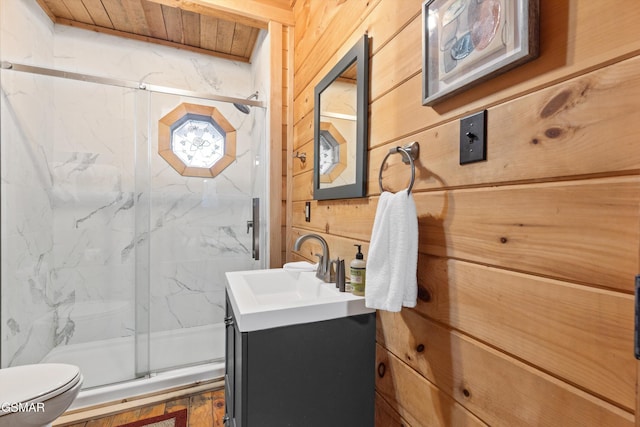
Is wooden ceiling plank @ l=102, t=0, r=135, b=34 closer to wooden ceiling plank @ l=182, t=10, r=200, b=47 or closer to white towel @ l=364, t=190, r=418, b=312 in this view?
wooden ceiling plank @ l=182, t=10, r=200, b=47

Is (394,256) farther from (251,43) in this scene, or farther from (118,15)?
(118,15)

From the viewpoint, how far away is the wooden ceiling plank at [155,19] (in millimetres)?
2098

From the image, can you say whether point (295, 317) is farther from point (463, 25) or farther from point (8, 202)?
point (8, 202)

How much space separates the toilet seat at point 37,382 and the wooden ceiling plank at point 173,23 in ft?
7.62

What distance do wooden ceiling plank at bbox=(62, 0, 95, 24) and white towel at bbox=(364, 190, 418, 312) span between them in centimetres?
268

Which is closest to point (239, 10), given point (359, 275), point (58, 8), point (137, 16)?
point (137, 16)

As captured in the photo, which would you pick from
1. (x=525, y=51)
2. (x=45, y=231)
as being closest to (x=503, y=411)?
(x=525, y=51)

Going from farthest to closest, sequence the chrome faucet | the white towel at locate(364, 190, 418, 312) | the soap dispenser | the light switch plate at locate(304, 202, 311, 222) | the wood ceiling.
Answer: the wood ceiling → the light switch plate at locate(304, 202, 311, 222) → the chrome faucet → the soap dispenser → the white towel at locate(364, 190, 418, 312)

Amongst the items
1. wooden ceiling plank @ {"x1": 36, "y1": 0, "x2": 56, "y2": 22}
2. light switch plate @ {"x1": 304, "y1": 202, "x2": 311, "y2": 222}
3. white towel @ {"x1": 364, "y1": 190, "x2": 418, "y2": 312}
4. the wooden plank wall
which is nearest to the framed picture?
the wooden plank wall

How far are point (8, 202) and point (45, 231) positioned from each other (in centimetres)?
39

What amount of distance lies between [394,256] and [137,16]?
2656 millimetres

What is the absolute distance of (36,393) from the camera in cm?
111

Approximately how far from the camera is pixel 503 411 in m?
0.61

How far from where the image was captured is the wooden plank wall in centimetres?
44
